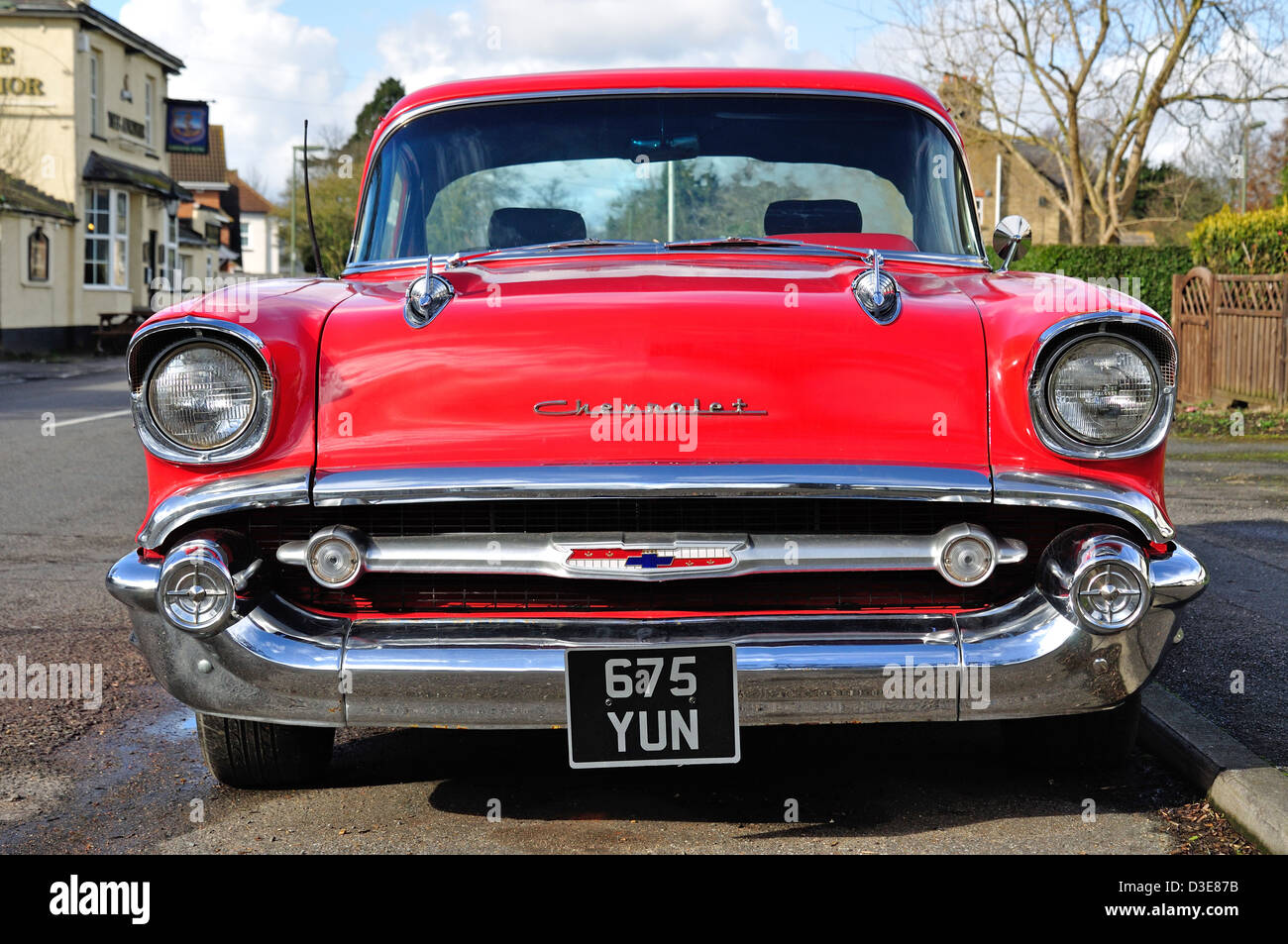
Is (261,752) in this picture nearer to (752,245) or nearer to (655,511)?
(655,511)

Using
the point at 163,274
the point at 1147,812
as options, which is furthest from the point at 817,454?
the point at 163,274

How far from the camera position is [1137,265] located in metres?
18.4

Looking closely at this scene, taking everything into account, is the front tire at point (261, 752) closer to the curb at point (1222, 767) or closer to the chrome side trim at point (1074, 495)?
the chrome side trim at point (1074, 495)

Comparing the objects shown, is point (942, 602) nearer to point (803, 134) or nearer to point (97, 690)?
point (803, 134)

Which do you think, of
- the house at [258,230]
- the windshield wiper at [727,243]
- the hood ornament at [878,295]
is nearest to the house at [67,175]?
the windshield wiper at [727,243]

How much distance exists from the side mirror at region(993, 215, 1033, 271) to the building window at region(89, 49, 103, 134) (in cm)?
2886

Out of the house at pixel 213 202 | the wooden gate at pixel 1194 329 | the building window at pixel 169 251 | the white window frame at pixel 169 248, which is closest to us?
the wooden gate at pixel 1194 329

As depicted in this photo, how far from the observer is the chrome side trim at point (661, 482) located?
274 centimetres

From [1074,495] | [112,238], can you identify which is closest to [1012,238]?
[1074,495]

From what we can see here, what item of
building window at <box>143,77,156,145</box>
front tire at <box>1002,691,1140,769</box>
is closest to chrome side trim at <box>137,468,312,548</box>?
front tire at <box>1002,691,1140,769</box>

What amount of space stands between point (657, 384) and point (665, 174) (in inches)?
56.4

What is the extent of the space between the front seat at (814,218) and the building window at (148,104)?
3215 centimetres

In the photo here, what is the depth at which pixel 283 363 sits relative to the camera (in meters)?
2.92

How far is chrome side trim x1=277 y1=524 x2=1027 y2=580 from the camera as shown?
2791 millimetres
